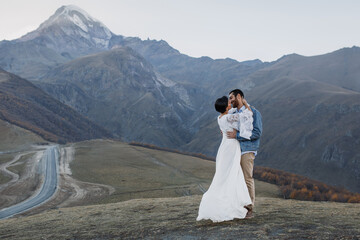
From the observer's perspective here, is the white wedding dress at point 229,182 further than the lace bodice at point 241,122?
Yes

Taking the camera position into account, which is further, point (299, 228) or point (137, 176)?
point (137, 176)

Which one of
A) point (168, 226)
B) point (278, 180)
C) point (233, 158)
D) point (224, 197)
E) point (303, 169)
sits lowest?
point (303, 169)

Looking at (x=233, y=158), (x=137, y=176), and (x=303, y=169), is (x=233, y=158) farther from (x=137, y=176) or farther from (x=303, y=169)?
(x=303, y=169)

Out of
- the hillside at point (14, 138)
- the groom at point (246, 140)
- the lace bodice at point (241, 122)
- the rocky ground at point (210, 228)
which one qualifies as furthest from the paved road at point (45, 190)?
the lace bodice at point (241, 122)

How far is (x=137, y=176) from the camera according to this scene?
60.6m

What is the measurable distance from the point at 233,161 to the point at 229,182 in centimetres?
67

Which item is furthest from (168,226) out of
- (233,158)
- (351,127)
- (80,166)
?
(351,127)

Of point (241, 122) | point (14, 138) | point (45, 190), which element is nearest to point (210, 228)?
point (241, 122)

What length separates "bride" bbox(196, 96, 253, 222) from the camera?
9.87 m

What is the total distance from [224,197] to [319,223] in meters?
3.31

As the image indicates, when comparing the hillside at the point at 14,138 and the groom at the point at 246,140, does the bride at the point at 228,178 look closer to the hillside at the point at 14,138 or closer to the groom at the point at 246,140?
the groom at the point at 246,140

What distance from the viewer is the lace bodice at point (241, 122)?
970cm

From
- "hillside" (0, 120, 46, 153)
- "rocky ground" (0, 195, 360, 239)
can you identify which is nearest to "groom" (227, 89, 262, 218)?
"rocky ground" (0, 195, 360, 239)

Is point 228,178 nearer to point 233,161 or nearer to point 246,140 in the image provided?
point 233,161
